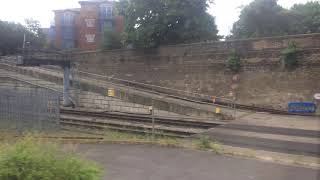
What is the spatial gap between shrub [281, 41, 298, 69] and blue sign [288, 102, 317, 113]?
291 cm

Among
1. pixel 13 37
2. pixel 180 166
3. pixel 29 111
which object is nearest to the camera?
pixel 180 166

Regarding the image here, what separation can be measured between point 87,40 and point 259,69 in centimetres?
4076

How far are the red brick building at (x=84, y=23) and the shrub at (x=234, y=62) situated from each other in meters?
35.6

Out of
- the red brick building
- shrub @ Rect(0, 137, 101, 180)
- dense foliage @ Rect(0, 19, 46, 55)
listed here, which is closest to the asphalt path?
shrub @ Rect(0, 137, 101, 180)

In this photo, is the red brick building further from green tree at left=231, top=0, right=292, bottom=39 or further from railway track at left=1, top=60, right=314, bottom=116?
green tree at left=231, top=0, right=292, bottom=39

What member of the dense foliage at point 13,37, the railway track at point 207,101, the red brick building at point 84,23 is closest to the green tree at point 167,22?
the railway track at point 207,101

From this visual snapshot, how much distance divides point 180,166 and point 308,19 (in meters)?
26.9

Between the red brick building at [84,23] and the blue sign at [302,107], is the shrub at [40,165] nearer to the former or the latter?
the blue sign at [302,107]

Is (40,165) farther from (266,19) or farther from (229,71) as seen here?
(266,19)

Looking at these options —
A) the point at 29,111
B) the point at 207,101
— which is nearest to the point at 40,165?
the point at 29,111

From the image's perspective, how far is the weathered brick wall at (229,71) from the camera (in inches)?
1079

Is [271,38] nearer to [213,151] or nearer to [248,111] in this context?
[248,111]

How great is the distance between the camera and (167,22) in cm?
3762

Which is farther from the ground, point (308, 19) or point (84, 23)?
point (84, 23)
